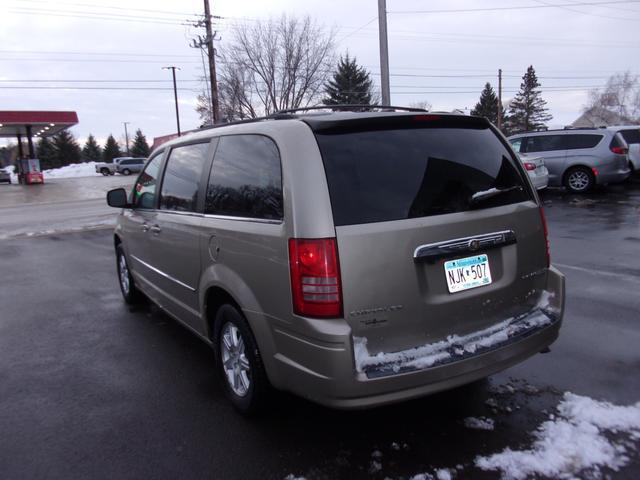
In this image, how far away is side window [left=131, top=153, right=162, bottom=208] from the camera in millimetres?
4555

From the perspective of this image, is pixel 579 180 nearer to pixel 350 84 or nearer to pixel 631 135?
pixel 631 135

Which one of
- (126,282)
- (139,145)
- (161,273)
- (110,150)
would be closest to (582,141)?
(126,282)

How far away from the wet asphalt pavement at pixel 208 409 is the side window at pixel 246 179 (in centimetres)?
122

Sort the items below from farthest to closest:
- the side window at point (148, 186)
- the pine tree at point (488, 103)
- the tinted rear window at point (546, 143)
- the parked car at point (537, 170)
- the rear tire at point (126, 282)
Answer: the pine tree at point (488, 103) → the tinted rear window at point (546, 143) → the parked car at point (537, 170) → the rear tire at point (126, 282) → the side window at point (148, 186)

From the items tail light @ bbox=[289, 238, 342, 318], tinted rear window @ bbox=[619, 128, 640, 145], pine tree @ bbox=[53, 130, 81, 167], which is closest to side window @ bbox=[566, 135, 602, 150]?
tinted rear window @ bbox=[619, 128, 640, 145]

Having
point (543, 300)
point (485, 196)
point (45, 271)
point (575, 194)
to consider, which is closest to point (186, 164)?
point (485, 196)

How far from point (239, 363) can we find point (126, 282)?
3.08 metres

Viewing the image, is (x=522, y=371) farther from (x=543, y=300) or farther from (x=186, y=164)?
(x=186, y=164)

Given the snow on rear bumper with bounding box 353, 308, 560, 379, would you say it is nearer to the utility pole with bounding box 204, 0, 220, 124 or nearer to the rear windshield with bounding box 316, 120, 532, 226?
the rear windshield with bounding box 316, 120, 532, 226

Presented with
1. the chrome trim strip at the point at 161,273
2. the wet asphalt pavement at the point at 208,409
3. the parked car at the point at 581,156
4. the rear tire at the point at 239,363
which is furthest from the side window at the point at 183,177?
the parked car at the point at 581,156

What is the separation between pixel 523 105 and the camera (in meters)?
79.1

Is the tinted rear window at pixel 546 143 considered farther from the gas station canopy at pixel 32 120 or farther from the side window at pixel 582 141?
the gas station canopy at pixel 32 120

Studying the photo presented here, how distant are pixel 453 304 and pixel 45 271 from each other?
708 cm

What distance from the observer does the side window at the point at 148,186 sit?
455cm
